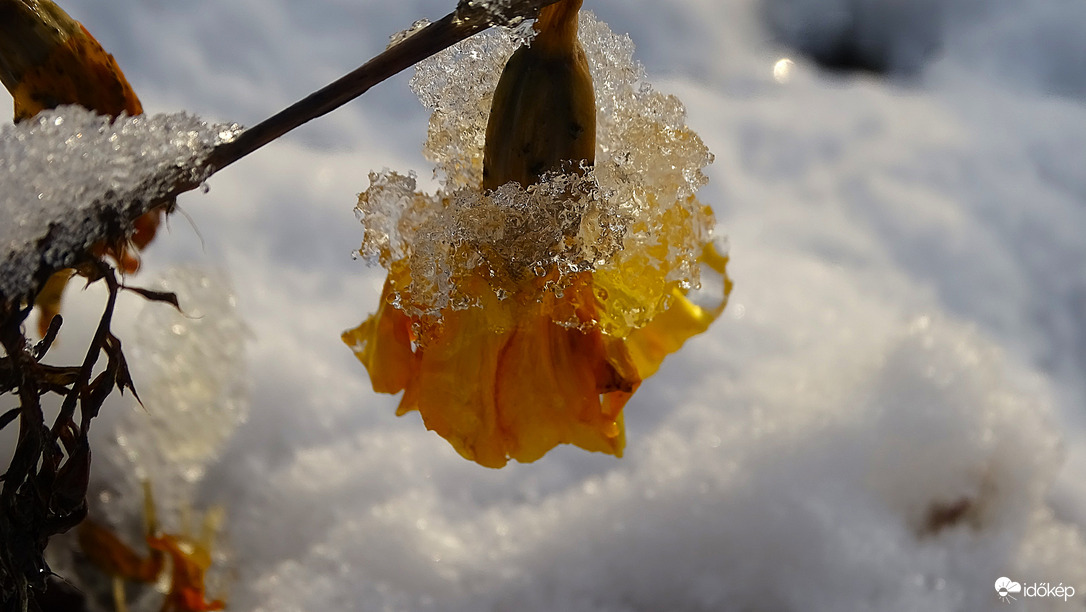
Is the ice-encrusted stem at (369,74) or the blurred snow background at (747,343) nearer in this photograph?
the ice-encrusted stem at (369,74)

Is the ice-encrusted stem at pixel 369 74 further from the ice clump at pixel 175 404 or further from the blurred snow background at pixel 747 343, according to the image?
the ice clump at pixel 175 404

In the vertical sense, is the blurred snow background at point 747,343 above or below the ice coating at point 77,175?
above

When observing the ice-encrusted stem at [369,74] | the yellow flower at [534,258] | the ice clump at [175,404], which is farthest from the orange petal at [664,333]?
the ice clump at [175,404]

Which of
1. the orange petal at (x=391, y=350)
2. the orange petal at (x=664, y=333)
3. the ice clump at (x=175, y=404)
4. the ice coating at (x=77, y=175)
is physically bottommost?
the ice coating at (x=77, y=175)

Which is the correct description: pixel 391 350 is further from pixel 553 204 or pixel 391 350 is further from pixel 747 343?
pixel 747 343

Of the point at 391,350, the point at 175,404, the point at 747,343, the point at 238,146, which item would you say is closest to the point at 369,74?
the point at 238,146

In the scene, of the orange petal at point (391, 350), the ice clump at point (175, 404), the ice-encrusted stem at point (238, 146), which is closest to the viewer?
the ice-encrusted stem at point (238, 146)

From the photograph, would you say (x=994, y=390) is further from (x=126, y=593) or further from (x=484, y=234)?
(x=126, y=593)
